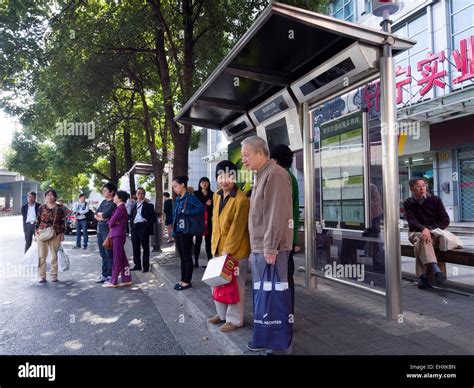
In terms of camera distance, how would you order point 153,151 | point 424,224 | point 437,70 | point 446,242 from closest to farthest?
point 446,242 → point 424,224 → point 153,151 → point 437,70

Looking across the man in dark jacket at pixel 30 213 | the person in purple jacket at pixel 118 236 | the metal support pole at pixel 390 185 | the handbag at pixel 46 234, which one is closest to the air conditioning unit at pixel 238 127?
the person in purple jacket at pixel 118 236

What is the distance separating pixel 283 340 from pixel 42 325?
321 cm

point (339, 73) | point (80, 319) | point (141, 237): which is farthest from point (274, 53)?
point (141, 237)

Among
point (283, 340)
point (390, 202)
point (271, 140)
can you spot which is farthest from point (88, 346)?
point (271, 140)

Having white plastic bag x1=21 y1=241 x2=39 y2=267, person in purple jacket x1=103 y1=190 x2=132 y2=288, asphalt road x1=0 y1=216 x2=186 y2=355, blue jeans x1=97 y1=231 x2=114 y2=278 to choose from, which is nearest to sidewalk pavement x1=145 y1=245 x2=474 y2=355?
asphalt road x1=0 y1=216 x2=186 y2=355

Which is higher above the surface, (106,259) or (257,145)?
(257,145)

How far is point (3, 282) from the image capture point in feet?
24.4

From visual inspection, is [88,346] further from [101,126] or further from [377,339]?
[101,126]

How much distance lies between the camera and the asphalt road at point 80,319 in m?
3.91

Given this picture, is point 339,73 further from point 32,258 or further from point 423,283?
point 32,258

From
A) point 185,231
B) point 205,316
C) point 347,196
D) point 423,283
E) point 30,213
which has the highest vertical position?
point 347,196

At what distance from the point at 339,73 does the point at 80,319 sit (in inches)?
174

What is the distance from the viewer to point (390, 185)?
4.05m

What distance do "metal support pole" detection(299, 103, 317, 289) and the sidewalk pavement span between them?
0.35m
